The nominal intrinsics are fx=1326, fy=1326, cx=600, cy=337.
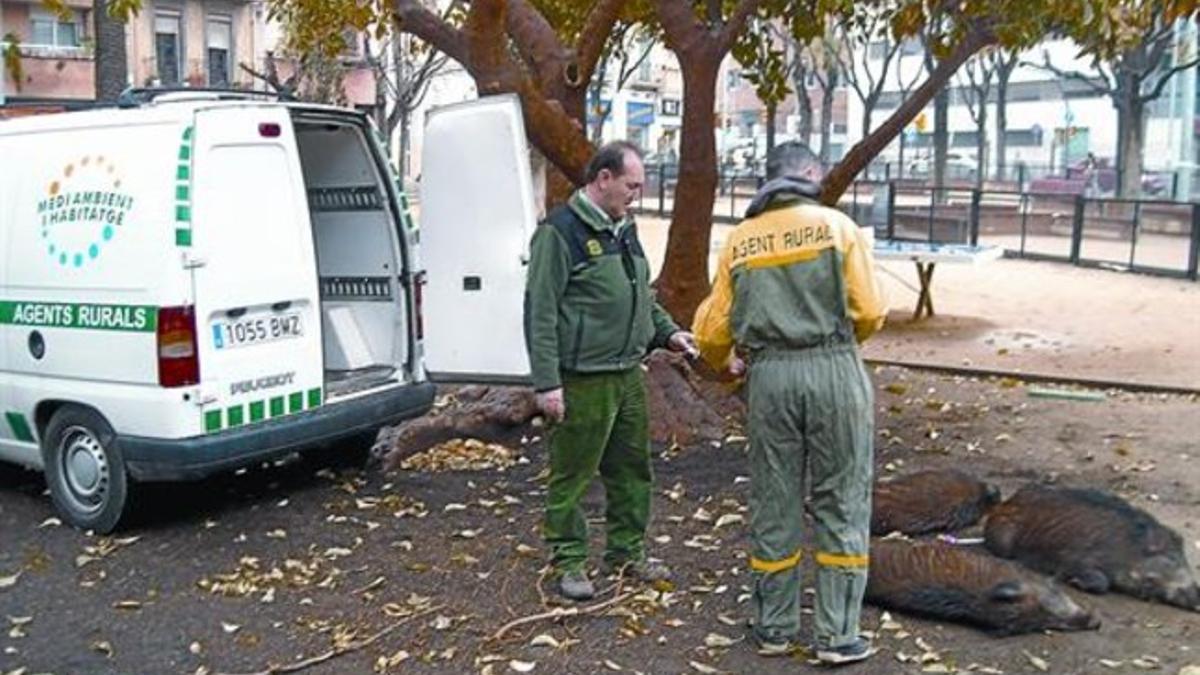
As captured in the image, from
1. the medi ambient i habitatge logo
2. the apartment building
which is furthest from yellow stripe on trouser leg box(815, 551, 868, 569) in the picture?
the apartment building

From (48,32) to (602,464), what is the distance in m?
35.8

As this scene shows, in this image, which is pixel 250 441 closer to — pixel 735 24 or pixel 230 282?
pixel 230 282

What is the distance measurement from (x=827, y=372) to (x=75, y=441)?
12.8 feet

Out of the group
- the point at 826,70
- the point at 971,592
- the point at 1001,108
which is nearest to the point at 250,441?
the point at 971,592

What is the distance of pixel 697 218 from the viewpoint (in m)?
9.04

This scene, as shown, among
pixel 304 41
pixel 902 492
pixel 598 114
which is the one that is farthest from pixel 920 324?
pixel 598 114

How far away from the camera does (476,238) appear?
7.31m

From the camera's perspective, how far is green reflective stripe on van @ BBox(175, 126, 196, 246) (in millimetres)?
5945

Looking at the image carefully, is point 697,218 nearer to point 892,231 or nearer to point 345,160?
point 345,160

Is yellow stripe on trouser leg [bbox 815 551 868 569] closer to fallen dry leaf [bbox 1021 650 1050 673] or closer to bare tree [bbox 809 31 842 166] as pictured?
fallen dry leaf [bbox 1021 650 1050 673]

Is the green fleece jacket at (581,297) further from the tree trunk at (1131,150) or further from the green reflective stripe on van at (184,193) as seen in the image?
the tree trunk at (1131,150)

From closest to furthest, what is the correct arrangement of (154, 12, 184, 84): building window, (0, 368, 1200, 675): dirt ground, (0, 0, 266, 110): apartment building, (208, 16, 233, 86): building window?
1. (0, 368, 1200, 675): dirt ground
2. (0, 0, 266, 110): apartment building
3. (154, 12, 184, 84): building window
4. (208, 16, 233, 86): building window

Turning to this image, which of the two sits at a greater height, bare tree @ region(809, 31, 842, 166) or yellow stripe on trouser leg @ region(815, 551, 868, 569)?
bare tree @ region(809, 31, 842, 166)

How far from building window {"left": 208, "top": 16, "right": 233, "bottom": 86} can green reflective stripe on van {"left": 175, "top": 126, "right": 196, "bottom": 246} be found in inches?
1436
